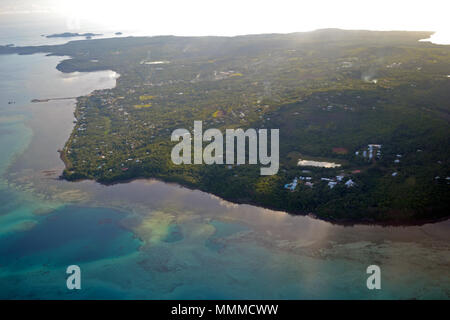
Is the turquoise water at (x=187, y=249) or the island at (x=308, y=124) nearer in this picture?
the turquoise water at (x=187, y=249)

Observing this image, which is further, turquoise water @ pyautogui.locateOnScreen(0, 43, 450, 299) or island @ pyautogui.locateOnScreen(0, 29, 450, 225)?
island @ pyautogui.locateOnScreen(0, 29, 450, 225)

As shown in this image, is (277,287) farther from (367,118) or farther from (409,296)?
(367,118)

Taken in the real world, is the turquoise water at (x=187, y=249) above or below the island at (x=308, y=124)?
below

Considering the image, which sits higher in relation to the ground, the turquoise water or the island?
the island

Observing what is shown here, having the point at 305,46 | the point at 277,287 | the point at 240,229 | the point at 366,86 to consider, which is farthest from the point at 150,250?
the point at 305,46

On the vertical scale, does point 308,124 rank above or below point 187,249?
above
